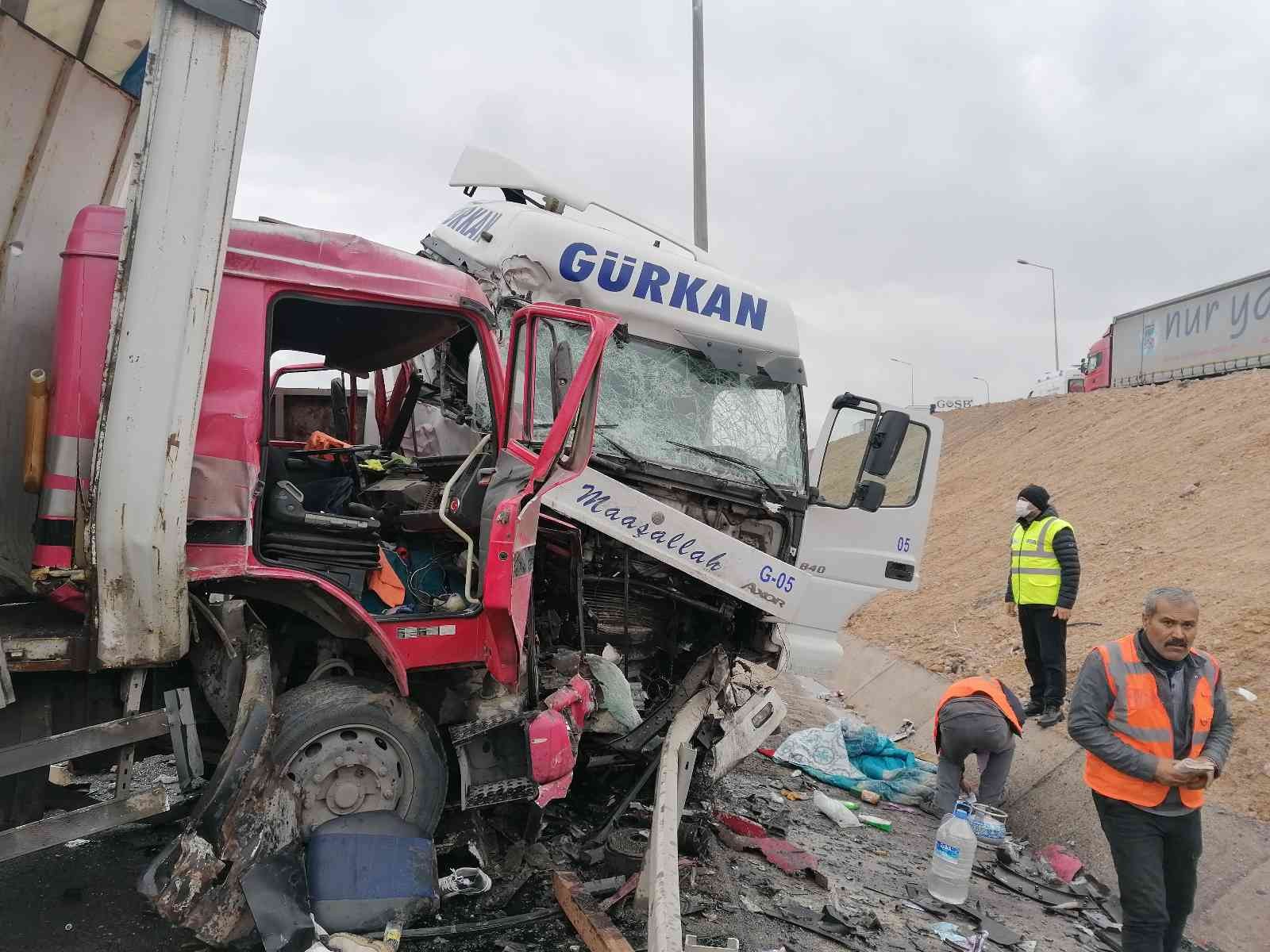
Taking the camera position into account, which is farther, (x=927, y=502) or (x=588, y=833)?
(x=927, y=502)

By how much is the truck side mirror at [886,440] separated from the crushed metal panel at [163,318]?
136 inches

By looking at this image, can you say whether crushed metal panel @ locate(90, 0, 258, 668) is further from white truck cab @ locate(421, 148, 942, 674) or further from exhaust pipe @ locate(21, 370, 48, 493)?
white truck cab @ locate(421, 148, 942, 674)

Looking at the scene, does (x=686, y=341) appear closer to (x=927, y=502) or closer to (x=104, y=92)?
(x=927, y=502)

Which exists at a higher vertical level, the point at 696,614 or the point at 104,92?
the point at 104,92

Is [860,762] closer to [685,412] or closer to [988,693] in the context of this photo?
[988,693]

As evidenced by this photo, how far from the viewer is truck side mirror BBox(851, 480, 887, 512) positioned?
17.3ft

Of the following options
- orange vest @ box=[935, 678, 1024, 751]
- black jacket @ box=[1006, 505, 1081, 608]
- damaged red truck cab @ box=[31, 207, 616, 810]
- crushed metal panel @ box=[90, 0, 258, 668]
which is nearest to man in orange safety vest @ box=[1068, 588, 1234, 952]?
orange vest @ box=[935, 678, 1024, 751]

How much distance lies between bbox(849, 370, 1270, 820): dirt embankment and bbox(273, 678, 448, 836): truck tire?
4.38m

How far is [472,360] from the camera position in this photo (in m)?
4.51

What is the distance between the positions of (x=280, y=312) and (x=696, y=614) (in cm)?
270

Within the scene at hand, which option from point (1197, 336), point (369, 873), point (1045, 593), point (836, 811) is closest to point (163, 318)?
point (369, 873)

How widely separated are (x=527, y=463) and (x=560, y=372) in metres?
0.43

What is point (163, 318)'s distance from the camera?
2.86 meters

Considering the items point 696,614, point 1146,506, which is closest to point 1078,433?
point 1146,506
